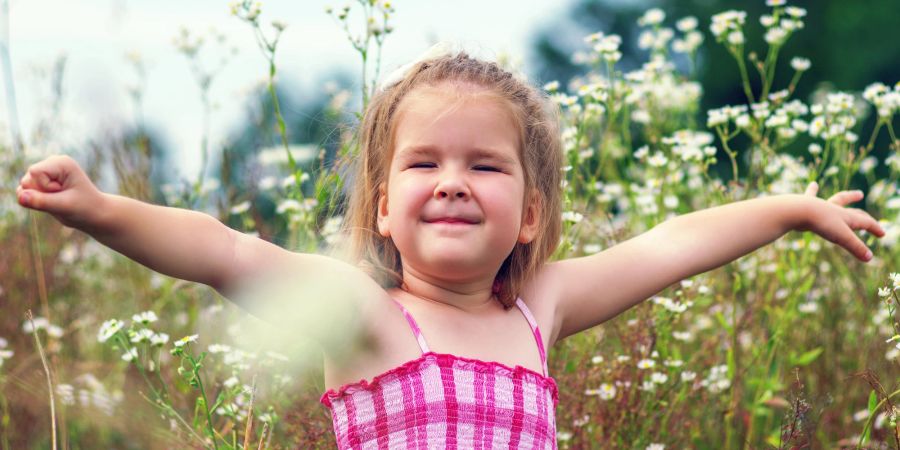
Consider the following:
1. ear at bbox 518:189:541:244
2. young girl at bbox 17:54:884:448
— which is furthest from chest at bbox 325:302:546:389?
ear at bbox 518:189:541:244

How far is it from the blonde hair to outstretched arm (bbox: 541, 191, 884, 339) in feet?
0.33

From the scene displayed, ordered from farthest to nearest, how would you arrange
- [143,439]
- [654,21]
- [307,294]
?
[654,21]
[143,439]
[307,294]

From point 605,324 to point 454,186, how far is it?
1.25 metres

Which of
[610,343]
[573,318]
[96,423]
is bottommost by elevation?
[96,423]

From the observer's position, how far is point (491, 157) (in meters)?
2.14

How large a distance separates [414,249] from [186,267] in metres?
0.49

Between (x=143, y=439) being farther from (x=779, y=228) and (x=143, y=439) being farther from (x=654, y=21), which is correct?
(x=654, y=21)

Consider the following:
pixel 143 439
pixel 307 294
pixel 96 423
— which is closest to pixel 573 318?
pixel 307 294

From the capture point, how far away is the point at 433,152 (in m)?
2.12

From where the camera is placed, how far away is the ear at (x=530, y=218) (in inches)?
91.9

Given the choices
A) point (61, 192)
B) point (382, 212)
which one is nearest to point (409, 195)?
point (382, 212)

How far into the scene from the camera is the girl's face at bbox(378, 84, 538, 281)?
207 cm

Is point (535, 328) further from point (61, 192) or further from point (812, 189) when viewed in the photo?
point (61, 192)

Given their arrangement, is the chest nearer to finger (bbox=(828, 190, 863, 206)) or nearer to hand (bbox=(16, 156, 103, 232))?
hand (bbox=(16, 156, 103, 232))
